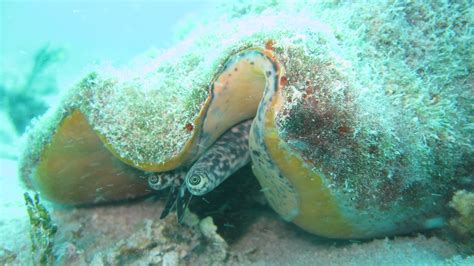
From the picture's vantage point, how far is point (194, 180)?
8.68ft

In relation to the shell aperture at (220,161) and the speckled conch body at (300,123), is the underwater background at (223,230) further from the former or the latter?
the shell aperture at (220,161)

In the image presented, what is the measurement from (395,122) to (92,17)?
95535mm

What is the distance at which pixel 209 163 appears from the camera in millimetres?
2855

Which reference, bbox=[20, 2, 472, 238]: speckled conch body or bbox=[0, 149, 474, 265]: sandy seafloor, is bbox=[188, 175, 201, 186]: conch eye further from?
bbox=[0, 149, 474, 265]: sandy seafloor

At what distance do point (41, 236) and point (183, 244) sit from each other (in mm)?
1305

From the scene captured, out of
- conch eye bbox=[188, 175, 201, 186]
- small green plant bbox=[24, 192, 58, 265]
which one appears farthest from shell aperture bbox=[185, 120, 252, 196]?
small green plant bbox=[24, 192, 58, 265]

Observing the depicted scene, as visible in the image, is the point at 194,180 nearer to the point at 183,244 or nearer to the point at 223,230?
the point at 183,244

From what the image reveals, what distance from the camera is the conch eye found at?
104 inches

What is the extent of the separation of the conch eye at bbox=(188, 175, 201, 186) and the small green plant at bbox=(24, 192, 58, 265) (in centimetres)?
152

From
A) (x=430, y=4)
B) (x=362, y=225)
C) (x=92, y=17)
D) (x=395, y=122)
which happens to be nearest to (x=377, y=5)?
(x=430, y=4)

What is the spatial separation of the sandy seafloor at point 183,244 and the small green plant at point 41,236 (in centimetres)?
16

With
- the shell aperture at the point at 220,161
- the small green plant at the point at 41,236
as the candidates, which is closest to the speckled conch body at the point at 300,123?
the shell aperture at the point at 220,161

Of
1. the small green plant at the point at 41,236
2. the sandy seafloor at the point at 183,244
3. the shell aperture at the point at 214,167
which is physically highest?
the shell aperture at the point at 214,167

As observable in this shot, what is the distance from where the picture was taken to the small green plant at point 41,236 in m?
3.01
